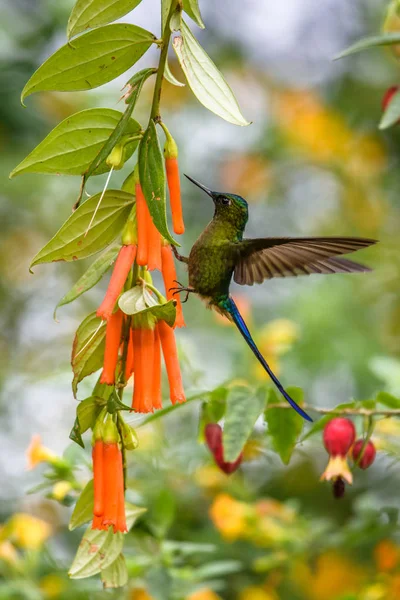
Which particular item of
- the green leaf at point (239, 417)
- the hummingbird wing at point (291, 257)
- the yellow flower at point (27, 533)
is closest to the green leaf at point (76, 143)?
the hummingbird wing at point (291, 257)

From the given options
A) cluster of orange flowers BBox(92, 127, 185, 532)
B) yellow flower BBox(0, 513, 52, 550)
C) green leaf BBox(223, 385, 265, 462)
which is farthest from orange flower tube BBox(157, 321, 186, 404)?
yellow flower BBox(0, 513, 52, 550)

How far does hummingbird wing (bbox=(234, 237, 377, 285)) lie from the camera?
4.46 ft

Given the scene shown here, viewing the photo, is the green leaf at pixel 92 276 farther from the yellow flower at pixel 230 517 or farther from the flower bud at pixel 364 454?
the yellow flower at pixel 230 517

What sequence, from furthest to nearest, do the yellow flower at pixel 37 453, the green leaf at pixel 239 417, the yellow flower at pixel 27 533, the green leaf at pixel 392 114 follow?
the yellow flower at pixel 27 533
the yellow flower at pixel 37 453
the green leaf at pixel 392 114
the green leaf at pixel 239 417

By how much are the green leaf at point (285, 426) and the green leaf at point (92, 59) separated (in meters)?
0.64

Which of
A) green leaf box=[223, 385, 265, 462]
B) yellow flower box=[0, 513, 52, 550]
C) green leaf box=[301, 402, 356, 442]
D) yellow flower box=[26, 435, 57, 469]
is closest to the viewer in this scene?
green leaf box=[223, 385, 265, 462]

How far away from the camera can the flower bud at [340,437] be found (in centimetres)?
142

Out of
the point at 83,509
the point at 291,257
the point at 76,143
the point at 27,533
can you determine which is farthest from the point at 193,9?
the point at 27,533

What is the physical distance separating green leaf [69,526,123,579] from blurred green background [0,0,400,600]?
0.32 meters

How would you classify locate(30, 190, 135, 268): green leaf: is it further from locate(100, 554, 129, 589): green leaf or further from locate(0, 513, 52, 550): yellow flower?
locate(0, 513, 52, 550): yellow flower

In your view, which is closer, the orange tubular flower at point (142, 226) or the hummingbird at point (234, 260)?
the orange tubular flower at point (142, 226)

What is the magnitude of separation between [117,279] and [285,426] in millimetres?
528

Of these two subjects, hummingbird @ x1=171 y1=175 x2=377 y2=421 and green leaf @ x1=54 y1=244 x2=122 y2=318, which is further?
hummingbird @ x1=171 y1=175 x2=377 y2=421

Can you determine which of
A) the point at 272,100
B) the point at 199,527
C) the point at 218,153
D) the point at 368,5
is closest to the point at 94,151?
the point at 199,527
